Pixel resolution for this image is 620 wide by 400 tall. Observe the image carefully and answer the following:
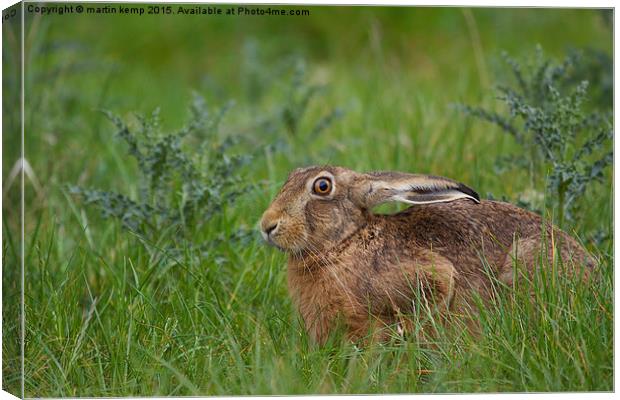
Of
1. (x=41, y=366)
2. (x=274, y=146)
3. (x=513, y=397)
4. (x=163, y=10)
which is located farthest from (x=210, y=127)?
(x=513, y=397)

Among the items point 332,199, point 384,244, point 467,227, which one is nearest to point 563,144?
point 467,227

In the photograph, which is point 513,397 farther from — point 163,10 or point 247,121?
point 247,121

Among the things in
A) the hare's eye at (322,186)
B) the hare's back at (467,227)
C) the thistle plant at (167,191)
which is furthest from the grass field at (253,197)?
the hare's eye at (322,186)

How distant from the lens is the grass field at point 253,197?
4.93 meters

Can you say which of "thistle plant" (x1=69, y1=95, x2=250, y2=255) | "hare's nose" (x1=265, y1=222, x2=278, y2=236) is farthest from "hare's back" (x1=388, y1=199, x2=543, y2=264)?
"thistle plant" (x1=69, y1=95, x2=250, y2=255)

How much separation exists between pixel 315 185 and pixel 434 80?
4369mm

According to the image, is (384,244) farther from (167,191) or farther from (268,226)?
(167,191)

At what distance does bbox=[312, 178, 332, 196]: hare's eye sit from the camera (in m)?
5.37

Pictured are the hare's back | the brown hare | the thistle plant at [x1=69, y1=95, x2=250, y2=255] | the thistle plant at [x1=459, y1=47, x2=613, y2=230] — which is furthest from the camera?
the thistle plant at [x1=69, y1=95, x2=250, y2=255]

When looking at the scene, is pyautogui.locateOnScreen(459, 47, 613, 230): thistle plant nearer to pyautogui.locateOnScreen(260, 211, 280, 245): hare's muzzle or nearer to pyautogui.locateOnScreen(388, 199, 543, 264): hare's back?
pyautogui.locateOnScreen(388, 199, 543, 264): hare's back

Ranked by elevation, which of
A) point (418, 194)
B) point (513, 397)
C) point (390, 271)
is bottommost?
point (513, 397)

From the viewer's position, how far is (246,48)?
9.73 meters

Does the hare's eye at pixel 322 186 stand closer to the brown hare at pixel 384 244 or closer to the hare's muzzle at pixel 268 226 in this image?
the brown hare at pixel 384 244

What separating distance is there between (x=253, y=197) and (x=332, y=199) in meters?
1.60
